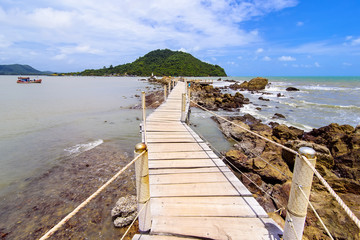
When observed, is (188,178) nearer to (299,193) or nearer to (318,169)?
(299,193)

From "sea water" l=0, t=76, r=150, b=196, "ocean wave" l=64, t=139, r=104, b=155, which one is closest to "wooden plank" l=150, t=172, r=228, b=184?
"sea water" l=0, t=76, r=150, b=196

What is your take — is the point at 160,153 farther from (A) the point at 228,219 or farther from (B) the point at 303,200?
(B) the point at 303,200

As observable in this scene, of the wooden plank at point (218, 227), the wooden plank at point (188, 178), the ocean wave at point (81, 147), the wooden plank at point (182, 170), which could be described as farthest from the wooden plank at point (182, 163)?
the ocean wave at point (81, 147)

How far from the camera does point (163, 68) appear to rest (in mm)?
124875

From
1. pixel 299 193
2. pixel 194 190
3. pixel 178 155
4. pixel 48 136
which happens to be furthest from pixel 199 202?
pixel 48 136

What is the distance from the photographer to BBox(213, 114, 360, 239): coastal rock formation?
3.42m

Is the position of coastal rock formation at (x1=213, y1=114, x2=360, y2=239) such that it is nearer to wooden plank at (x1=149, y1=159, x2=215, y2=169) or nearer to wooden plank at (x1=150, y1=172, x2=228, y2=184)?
wooden plank at (x1=150, y1=172, x2=228, y2=184)

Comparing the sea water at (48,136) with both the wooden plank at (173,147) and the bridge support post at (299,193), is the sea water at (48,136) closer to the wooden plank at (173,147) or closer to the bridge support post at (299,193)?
the wooden plank at (173,147)

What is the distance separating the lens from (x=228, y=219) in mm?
2545

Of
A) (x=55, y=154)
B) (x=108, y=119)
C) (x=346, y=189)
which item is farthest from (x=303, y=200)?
(x=108, y=119)

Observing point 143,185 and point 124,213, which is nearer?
point 143,185

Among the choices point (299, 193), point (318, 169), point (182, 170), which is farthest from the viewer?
point (318, 169)

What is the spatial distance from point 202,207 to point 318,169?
4.55 meters

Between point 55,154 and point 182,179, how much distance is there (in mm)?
6487
